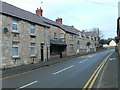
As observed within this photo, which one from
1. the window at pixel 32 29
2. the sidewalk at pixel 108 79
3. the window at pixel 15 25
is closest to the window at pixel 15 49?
the window at pixel 15 25

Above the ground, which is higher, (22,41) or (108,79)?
(22,41)

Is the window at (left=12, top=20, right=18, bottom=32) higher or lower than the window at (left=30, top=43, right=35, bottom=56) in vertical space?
higher

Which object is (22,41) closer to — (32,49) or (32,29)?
(32,49)

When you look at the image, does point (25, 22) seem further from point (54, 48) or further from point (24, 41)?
point (54, 48)

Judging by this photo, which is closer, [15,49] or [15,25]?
[15,49]

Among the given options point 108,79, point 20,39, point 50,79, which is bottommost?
point 50,79

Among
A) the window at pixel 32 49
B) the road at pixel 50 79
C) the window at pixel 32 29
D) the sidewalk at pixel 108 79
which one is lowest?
the road at pixel 50 79

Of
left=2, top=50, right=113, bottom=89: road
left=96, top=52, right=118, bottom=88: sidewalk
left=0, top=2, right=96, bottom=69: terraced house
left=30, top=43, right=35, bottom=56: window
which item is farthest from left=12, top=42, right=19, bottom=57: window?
left=96, top=52, right=118, bottom=88: sidewalk

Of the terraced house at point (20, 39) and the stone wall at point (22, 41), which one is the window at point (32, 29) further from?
the stone wall at point (22, 41)

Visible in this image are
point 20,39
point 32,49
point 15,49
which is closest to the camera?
point 15,49

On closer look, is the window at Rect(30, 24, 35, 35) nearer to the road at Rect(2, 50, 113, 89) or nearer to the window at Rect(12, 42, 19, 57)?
the window at Rect(12, 42, 19, 57)

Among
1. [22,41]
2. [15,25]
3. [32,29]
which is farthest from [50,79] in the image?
[32,29]

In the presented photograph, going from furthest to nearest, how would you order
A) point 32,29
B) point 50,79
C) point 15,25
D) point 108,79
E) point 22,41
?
point 32,29, point 22,41, point 15,25, point 50,79, point 108,79

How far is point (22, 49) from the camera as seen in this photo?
19.3 meters
